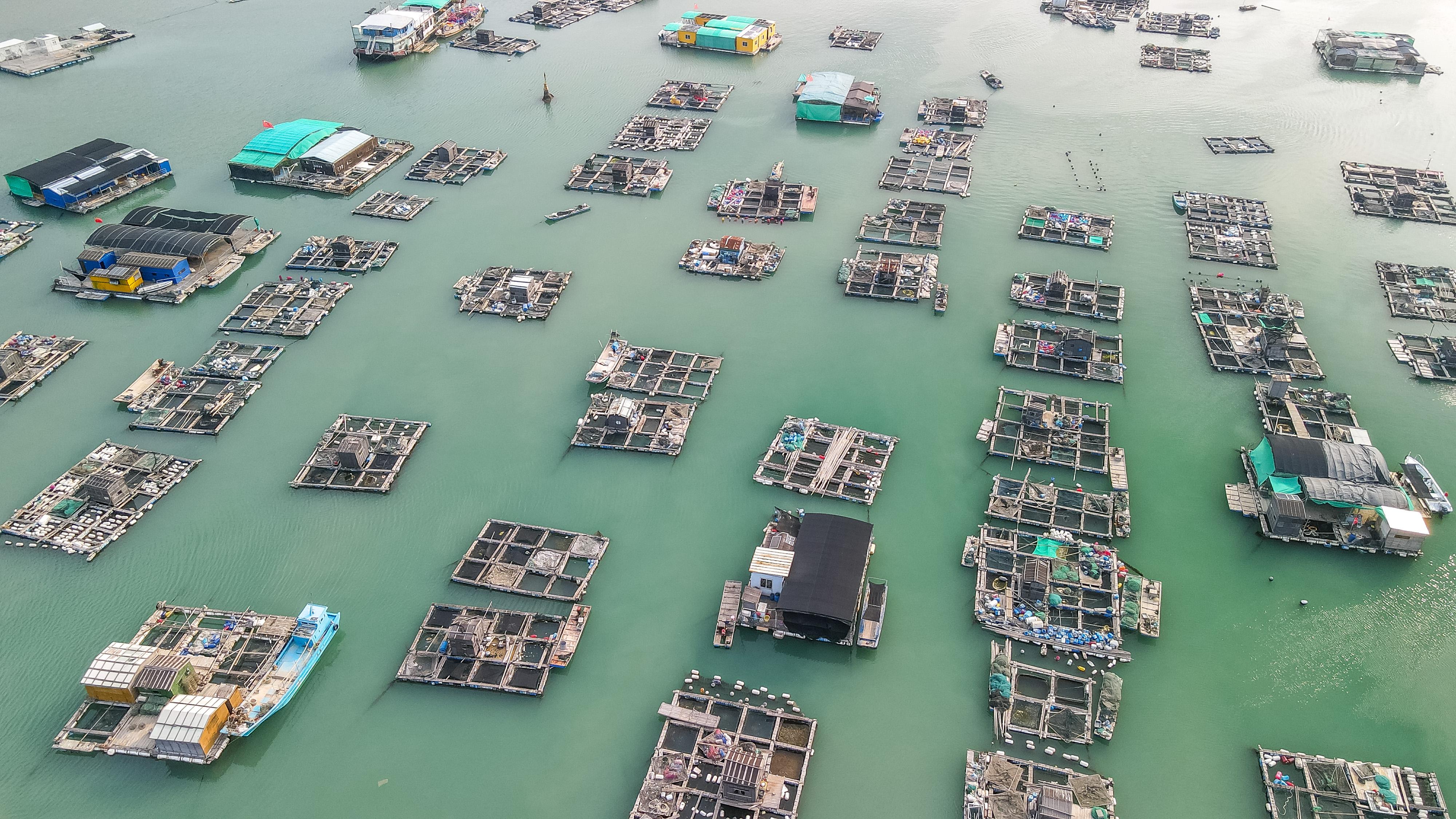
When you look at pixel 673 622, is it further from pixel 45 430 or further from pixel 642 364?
pixel 45 430

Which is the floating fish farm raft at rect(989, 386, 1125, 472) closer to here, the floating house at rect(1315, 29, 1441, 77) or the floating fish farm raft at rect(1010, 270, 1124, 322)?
the floating fish farm raft at rect(1010, 270, 1124, 322)

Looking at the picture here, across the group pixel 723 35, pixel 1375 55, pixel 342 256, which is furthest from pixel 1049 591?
pixel 1375 55

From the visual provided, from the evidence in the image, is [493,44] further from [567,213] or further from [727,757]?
[727,757]

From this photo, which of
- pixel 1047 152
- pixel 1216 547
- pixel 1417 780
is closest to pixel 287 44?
pixel 1047 152

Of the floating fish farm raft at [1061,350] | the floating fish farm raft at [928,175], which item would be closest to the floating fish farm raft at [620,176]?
the floating fish farm raft at [928,175]

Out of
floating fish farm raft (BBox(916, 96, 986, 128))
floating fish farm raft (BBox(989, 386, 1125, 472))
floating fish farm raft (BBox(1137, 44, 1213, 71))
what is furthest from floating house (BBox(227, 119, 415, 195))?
floating fish farm raft (BBox(1137, 44, 1213, 71))

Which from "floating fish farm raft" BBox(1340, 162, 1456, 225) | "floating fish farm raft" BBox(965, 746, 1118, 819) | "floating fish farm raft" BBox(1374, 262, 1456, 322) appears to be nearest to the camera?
"floating fish farm raft" BBox(965, 746, 1118, 819)

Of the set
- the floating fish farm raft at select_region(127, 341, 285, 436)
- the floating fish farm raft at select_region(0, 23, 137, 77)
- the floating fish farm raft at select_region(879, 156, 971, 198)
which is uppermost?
the floating fish farm raft at select_region(0, 23, 137, 77)

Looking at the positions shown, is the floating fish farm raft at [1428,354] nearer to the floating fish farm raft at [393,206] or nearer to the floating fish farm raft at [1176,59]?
the floating fish farm raft at [1176,59]
